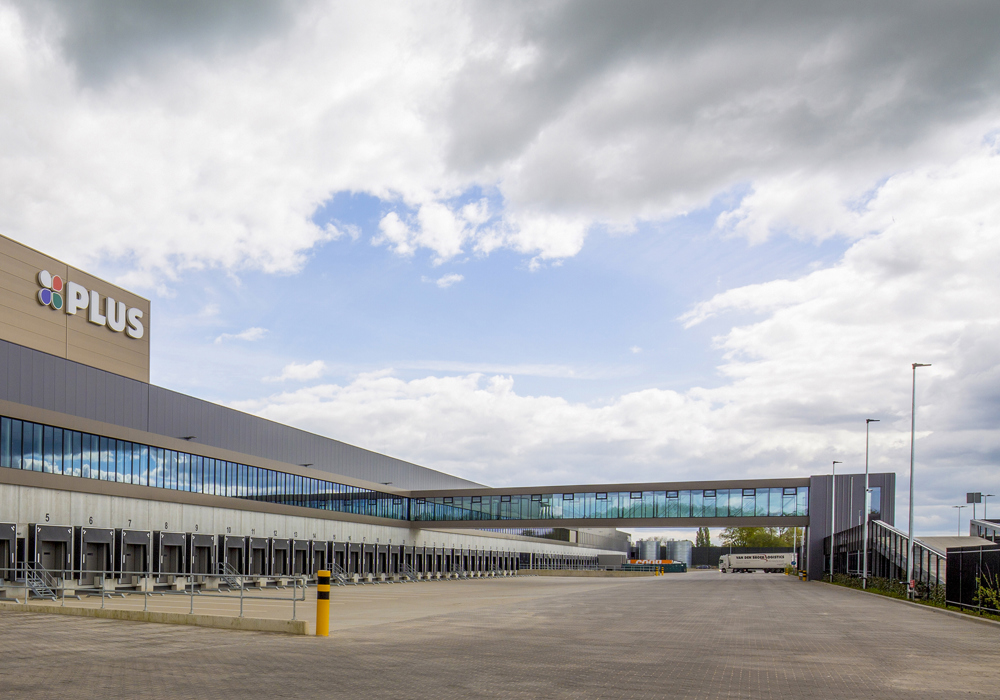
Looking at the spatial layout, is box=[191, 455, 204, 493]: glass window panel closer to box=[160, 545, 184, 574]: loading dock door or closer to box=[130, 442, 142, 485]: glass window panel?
box=[160, 545, 184, 574]: loading dock door

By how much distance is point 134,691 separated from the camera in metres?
9.81

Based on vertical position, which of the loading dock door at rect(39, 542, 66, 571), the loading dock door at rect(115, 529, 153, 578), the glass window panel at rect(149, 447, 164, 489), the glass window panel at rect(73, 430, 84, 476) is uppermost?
the glass window panel at rect(73, 430, 84, 476)

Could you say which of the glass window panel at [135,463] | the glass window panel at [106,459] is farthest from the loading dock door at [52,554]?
the glass window panel at [135,463]

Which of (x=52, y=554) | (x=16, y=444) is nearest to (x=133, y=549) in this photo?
(x=52, y=554)

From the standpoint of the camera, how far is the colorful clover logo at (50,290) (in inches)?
1378

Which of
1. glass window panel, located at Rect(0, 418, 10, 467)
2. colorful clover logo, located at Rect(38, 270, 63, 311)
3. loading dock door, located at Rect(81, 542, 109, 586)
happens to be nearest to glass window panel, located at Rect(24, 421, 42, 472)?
glass window panel, located at Rect(0, 418, 10, 467)

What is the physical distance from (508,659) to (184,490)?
29564 millimetres

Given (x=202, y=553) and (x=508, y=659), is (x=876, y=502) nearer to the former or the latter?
(x=202, y=553)

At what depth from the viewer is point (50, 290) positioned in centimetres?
3544

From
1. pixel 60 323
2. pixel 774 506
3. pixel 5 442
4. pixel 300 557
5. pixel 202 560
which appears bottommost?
pixel 300 557

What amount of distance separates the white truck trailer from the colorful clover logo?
89692mm

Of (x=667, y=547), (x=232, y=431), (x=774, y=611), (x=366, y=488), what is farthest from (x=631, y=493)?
(x=667, y=547)

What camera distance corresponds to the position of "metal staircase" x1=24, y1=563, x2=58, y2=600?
87.2ft

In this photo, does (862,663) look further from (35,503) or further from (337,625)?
(35,503)
